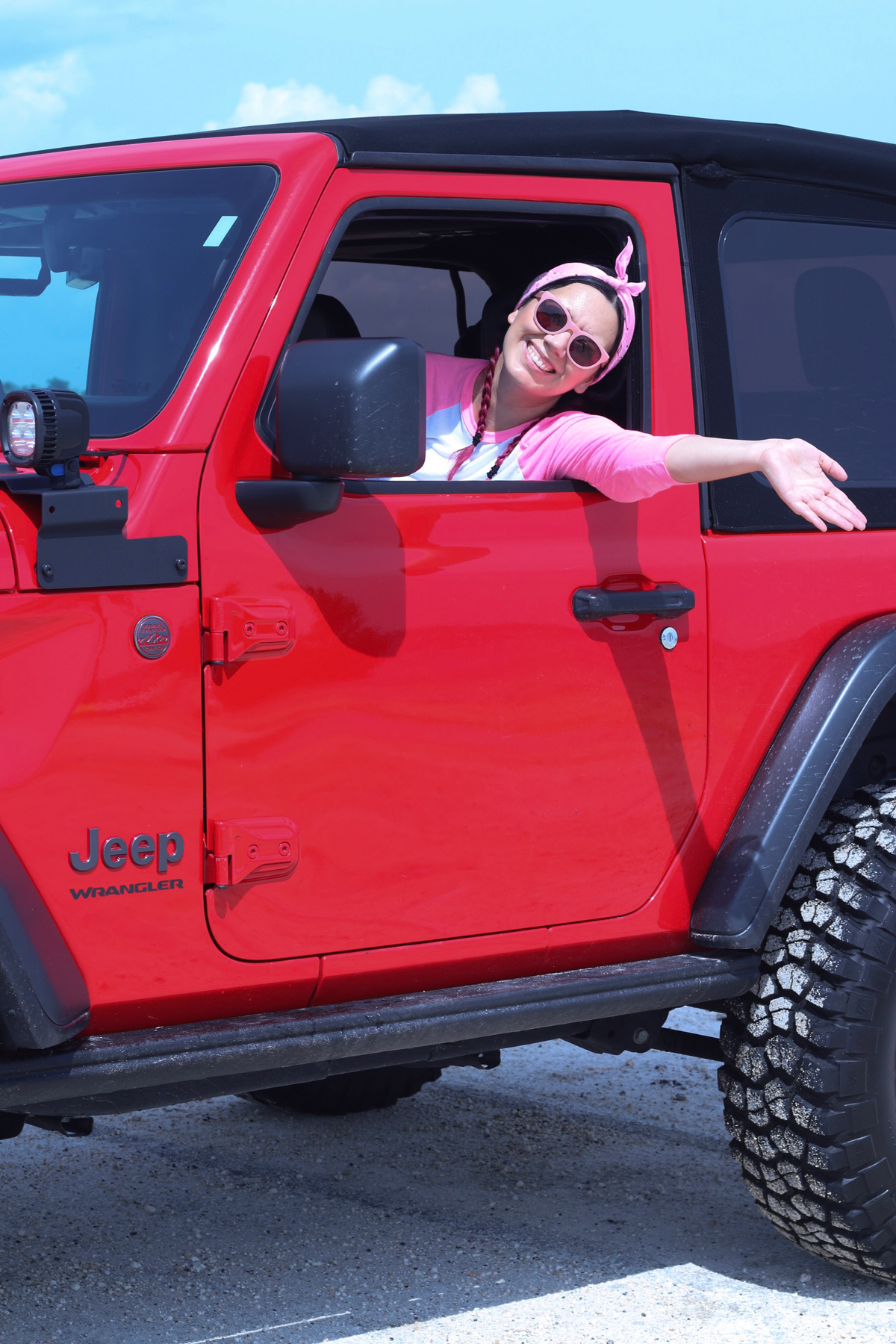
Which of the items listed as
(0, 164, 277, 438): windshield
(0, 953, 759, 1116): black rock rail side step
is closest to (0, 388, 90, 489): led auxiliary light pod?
(0, 164, 277, 438): windshield

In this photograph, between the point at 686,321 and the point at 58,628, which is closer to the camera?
the point at 58,628

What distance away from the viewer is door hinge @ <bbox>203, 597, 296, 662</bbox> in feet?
7.84

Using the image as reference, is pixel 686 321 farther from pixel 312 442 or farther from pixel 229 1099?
pixel 229 1099

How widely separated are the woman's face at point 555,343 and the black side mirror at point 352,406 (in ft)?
1.84

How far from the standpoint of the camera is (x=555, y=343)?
2828 mm

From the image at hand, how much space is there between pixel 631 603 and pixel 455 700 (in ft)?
1.32

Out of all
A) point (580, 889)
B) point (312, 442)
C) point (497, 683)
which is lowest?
point (580, 889)

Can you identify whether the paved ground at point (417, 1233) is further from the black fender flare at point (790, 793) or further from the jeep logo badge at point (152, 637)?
the jeep logo badge at point (152, 637)

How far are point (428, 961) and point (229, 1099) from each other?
1.91m

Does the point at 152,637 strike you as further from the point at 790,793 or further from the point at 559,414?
the point at 790,793

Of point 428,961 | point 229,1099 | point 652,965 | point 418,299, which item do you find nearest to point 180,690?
point 428,961

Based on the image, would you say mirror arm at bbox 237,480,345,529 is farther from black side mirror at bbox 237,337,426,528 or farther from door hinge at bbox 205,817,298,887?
door hinge at bbox 205,817,298,887

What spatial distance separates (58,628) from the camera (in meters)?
2.28

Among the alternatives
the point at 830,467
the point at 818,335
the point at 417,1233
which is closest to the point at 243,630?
the point at 830,467
